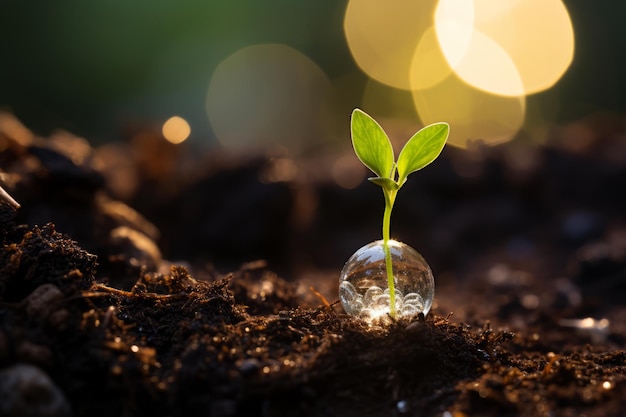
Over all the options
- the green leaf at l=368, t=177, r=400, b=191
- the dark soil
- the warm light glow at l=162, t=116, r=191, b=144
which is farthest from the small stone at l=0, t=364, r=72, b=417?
the warm light glow at l=162, t=116, r=191, b=144

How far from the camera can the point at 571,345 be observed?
322 cm

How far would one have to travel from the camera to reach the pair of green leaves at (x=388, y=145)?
7.45ft

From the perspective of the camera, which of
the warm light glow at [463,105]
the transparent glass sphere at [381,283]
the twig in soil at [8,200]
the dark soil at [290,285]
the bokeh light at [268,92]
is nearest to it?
the dark soil at [290,285]

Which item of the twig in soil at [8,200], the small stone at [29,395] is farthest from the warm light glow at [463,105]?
the small stone at [29,395]

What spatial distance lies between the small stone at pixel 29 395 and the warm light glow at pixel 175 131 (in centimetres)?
481

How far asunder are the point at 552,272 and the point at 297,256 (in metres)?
2.36

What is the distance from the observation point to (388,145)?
89.8 inches

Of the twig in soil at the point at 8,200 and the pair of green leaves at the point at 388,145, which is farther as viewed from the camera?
the twig in soil at the point at 8,200

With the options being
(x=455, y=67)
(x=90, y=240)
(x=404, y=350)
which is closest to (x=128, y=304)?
(x=404, y=350)

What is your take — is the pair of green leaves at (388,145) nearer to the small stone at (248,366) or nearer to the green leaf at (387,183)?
the green leaf at (387,183)

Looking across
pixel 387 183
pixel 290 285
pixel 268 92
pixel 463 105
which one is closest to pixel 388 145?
pixel 387 183

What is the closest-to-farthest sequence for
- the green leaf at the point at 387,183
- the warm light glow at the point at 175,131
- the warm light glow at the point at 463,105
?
the green leaf at the point at 387,183
the warm light glow at the point at 175,131
the warm light glow at the point at 463,105

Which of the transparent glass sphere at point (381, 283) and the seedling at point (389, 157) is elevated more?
the seedling at point (389, 157)

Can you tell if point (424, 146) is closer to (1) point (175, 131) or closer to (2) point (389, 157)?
(2) point (389, 157)
